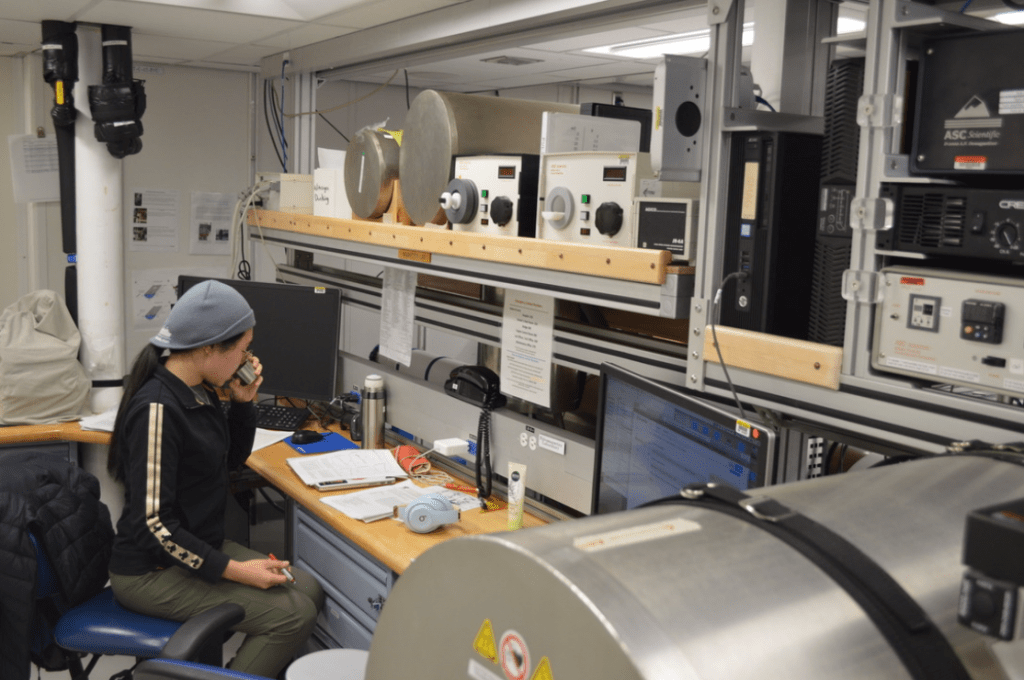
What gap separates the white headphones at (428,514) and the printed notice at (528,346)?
0.37 meters

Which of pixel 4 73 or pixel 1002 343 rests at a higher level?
pixel 4 73

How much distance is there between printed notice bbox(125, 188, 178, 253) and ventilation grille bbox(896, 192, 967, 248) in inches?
154

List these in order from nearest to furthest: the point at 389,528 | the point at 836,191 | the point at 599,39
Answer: the point at 836,191, the point at 389,528, the point at 599,39

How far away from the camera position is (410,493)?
2557 mm

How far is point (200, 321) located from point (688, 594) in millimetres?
1941

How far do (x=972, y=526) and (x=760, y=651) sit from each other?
164 millimetres

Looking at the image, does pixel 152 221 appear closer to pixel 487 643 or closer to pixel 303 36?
pixel 303 36

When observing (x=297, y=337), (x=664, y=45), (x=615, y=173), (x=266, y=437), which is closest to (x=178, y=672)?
(x=615, y=173)

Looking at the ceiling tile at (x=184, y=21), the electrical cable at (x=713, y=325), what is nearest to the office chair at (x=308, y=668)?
the electrical cable at (x=713, y=325)

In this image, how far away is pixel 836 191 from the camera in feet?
4.79

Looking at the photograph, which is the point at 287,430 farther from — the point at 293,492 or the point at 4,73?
the point at 4,73

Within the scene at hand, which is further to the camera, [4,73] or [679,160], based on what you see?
[4,73]

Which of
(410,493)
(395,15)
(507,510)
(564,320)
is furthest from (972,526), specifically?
(395,15)

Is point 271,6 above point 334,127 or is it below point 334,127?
above
